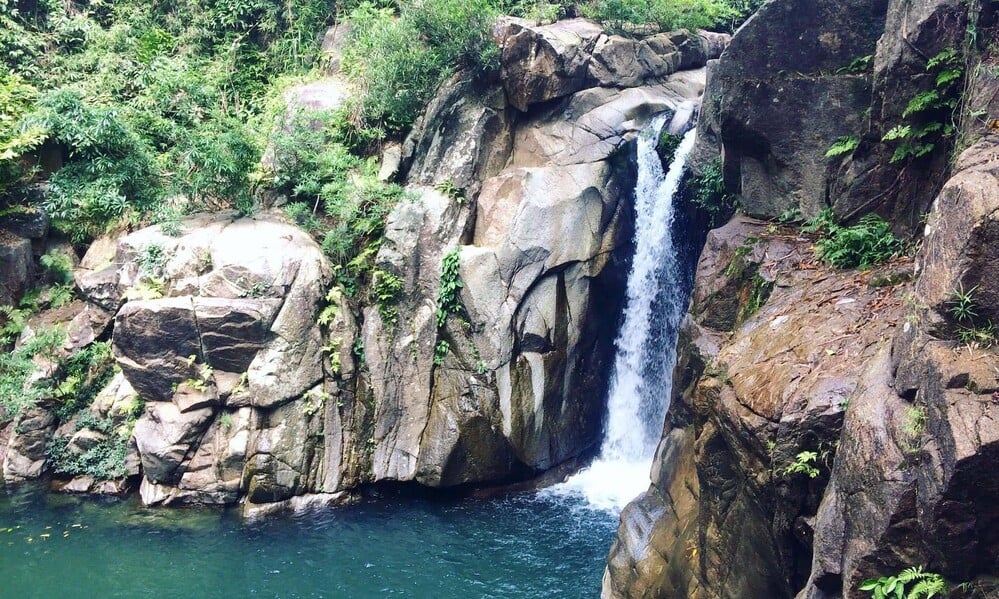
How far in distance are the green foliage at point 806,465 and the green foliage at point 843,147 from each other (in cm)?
471

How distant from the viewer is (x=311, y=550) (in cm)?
1166

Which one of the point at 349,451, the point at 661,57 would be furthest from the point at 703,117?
the point at 349,451

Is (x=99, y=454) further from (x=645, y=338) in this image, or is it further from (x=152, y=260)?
(x=645, y=338)

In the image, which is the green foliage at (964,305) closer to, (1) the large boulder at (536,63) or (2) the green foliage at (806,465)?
(2) the green foliage at (806,465)

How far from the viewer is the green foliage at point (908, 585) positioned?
4.77m

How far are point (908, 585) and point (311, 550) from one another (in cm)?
934

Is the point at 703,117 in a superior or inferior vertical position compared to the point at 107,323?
superior

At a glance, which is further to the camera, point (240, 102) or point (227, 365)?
point (240, 102)

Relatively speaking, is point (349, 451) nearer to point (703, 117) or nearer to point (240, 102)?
point (703, 117)

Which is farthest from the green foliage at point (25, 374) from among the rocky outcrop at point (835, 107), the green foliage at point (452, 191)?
the rocky outcrop at point (835, 107)

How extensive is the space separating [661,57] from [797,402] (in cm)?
1207

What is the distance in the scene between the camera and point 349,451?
44.1 ft

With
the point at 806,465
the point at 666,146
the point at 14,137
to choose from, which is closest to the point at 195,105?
the point at 14,137

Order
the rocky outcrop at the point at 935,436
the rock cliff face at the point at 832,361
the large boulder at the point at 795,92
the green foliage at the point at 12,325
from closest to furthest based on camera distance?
the rocky outcrop at the point at 935,436
the rock cliff face at the point at 832,361
the large boulder at the point at 795,92
the green foliage at the point at 12,325
